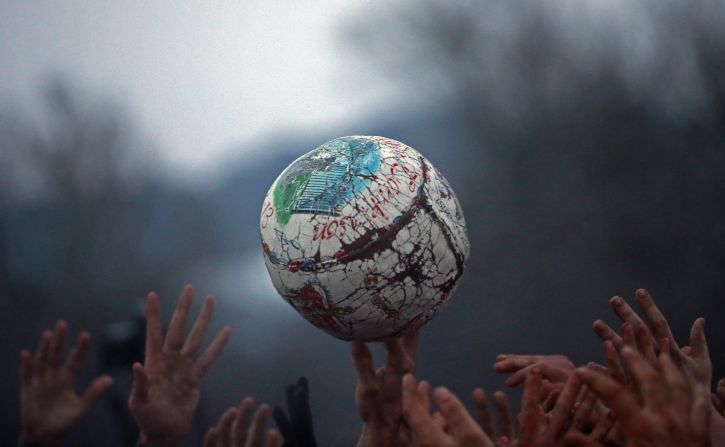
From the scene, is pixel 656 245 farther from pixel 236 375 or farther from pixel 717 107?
Answer: pixel 236 375

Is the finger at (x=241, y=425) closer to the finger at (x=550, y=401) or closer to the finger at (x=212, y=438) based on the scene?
the finger at (x=212, y=438)

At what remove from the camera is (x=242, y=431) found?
8.52ft

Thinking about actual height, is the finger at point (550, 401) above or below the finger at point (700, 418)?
above

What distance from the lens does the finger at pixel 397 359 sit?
253 centimetres

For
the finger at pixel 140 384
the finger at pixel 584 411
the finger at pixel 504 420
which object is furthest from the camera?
the finger at pixel 504 420

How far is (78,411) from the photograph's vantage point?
241 cm

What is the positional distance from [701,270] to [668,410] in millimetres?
5457

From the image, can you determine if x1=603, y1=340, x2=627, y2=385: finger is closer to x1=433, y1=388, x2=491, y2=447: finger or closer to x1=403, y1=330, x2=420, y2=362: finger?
x1=433, y1=388, x2=491, y2=447: finger

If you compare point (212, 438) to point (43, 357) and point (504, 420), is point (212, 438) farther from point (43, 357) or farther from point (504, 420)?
point (504, 420)

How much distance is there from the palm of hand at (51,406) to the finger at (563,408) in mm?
1636

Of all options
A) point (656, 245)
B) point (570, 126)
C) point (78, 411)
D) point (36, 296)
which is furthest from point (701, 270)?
point (36, 296)

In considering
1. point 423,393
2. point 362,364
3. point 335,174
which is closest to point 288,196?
point 335,174

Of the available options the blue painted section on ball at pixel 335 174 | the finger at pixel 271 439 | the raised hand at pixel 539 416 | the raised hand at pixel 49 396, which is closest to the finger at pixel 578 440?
the raised hand at pixel 539 416

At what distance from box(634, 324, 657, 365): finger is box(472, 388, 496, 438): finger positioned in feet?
1.78
